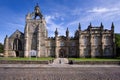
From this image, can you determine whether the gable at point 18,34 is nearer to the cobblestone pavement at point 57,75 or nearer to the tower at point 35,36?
the tower at point 35,36

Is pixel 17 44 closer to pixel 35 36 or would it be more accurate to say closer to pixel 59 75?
pixel 35 36

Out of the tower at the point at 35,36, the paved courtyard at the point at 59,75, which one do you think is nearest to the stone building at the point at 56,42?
the tower at the point at 35,36

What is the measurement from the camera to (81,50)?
246 ft

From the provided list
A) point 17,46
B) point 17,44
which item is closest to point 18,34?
point 17,44

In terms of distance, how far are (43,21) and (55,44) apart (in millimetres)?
12647

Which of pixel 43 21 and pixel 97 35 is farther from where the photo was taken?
pixel 43 21

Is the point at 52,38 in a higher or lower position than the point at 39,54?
higher

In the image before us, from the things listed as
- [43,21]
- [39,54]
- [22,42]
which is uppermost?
[43,21]

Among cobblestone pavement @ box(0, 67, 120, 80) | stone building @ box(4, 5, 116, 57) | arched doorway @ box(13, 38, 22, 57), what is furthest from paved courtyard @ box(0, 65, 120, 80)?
arched doorway @ box(13, 38, 22, 57)

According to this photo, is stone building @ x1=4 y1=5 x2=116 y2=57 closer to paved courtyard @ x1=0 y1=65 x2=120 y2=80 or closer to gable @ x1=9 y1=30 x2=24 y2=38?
gable @ x1=9 y1=30 x2=24 y2=38

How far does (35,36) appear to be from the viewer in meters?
78.7

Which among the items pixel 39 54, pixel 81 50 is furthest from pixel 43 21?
pixel 81 50

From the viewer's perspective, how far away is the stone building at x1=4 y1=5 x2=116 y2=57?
7412 cm

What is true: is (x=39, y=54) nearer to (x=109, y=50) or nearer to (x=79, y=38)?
(x=79, y=38)
